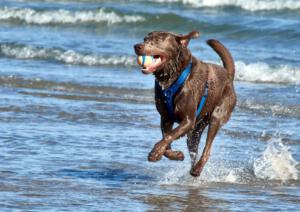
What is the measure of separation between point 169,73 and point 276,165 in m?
1.67

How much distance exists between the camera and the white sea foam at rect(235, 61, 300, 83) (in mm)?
15648

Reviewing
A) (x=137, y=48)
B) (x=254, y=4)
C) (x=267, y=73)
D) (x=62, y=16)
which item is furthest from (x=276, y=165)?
(x=254, y=4)

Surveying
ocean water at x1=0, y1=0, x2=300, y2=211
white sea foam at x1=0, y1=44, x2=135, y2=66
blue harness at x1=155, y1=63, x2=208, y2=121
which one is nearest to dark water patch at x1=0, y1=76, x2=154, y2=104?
ocean water at x1=0, y1=0, x2=300, y2=211

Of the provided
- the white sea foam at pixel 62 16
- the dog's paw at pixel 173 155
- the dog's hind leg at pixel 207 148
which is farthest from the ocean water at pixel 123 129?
the white sea foam at pixel 62 16

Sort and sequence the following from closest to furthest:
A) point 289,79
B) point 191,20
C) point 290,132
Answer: point 290,132 < point 289,79 < point 191,20

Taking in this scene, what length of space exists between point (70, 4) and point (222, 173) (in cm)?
2183

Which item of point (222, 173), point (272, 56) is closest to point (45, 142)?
point (222, 173)

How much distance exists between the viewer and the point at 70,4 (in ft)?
98.0

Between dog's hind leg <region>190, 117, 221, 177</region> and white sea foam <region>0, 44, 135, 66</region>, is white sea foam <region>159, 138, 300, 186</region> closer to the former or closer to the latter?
dog's hind leg <region>190, 117, 221, 177</region>

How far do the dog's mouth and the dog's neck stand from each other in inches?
3.7

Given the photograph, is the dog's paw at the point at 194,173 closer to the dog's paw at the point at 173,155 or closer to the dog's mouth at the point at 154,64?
the dog's paw at the point at 173,155

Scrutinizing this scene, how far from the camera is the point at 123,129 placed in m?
10.6

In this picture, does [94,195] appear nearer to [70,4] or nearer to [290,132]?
[290,132]

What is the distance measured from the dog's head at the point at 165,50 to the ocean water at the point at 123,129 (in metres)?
1.02
